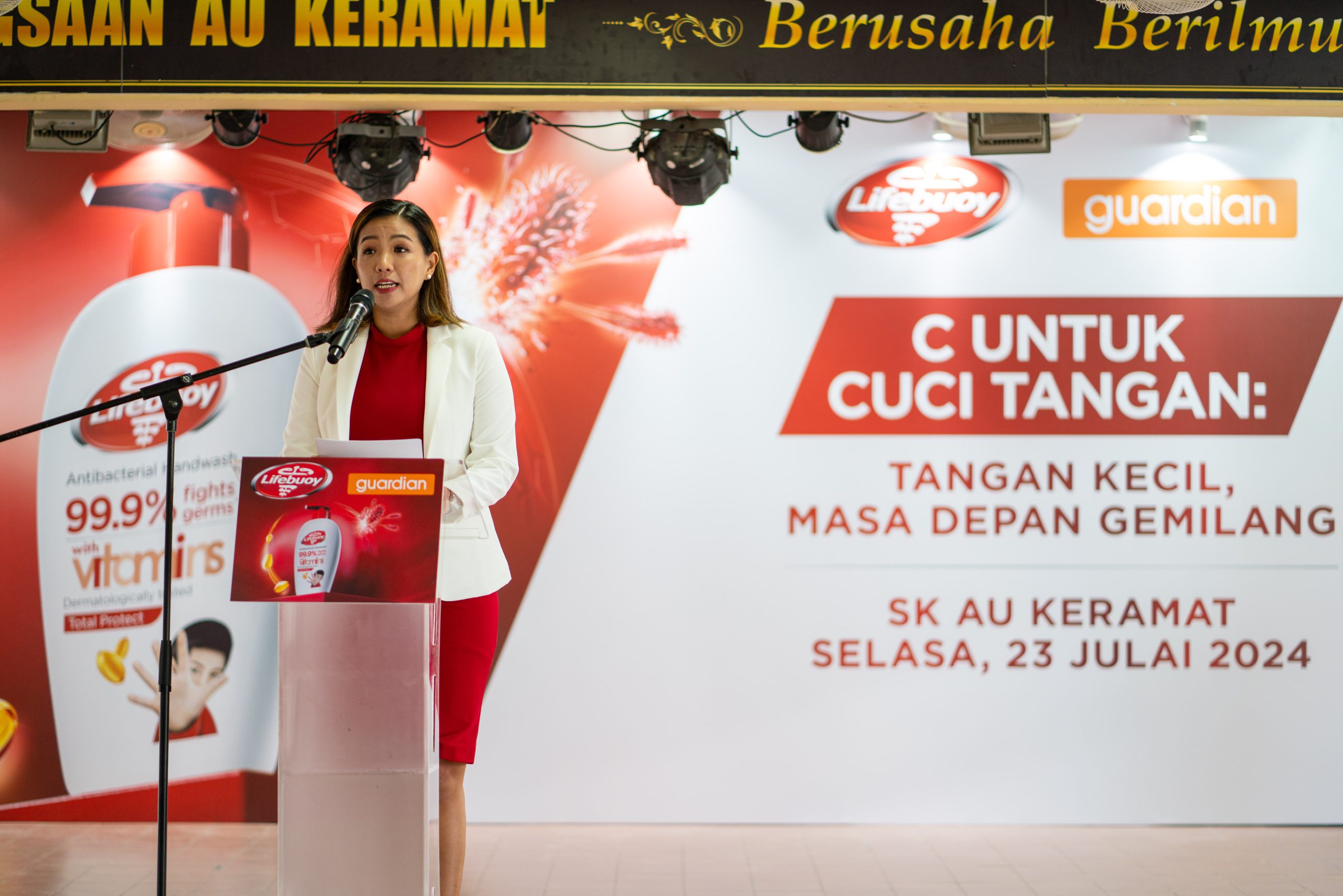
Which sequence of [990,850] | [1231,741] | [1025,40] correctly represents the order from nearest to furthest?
[1025,40] < [990,850] < [1231,741]

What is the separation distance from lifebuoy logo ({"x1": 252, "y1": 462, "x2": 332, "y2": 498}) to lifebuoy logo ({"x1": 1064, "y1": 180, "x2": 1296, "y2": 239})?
3118 millimetres

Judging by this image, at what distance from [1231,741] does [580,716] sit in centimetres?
242

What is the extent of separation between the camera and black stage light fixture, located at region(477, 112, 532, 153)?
13.2ft

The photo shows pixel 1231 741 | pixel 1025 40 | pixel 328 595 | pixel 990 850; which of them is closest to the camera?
pixel 328 595

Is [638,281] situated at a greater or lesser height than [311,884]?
greater

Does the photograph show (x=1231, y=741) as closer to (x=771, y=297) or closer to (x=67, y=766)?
→ (x=771, y=297)

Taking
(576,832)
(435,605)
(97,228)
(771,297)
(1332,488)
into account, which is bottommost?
(576,832)

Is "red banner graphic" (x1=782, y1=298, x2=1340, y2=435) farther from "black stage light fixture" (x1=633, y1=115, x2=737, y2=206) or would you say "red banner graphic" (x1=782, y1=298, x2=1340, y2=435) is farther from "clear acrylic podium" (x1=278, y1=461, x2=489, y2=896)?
"clear acrylic podium" (x1=278, y1=461, x2=489, y2=896)

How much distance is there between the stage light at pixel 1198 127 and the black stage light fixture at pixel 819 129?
1343 mm

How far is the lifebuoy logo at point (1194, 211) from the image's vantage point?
4305 mm

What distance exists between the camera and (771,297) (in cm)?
433

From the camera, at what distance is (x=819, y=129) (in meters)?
3.90

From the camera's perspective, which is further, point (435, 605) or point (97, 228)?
point (97, 228)

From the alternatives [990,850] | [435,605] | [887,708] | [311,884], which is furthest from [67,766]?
[990,850]
